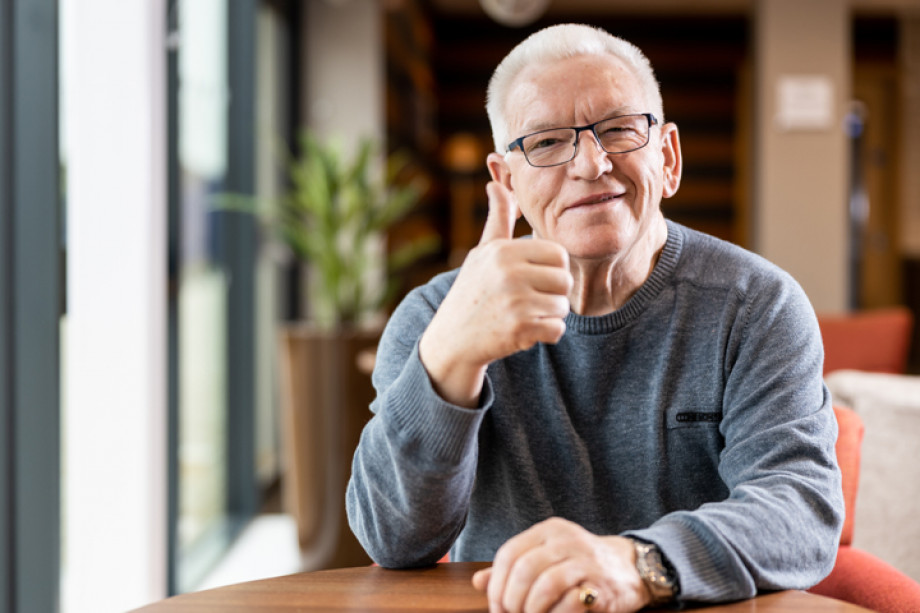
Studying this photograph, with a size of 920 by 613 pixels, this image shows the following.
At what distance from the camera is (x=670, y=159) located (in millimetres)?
1382

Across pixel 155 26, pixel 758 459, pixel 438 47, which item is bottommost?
pixel 758 459

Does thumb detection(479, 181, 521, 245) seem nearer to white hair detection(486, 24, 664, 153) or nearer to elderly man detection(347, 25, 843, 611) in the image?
elderly man detection(347, 25, 843, 611)

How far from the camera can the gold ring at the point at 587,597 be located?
0.87m

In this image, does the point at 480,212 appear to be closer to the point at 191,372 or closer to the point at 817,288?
the point at 817,288

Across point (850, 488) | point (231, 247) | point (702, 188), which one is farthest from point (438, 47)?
point (850, 488)

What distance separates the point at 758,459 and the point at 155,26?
207cm

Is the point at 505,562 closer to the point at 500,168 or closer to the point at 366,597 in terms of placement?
the point at 366,597

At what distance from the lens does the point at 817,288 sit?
18.1 feet

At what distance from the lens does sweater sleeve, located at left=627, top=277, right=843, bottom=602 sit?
3.06ft

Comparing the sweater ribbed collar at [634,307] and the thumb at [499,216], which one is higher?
the thumb at [499,216]

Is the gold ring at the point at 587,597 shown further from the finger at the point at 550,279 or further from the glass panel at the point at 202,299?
the glass panel at the point at 202,299

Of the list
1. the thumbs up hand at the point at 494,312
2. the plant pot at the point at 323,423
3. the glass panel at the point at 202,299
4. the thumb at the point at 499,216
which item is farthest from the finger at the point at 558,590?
the plant pot at the point at 323,423

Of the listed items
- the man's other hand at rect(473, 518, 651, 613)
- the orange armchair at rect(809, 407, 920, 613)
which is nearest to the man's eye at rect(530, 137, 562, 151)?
the man's other hand at rect(473, 518, 651, 613)

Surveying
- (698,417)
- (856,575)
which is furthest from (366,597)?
(856,575)
